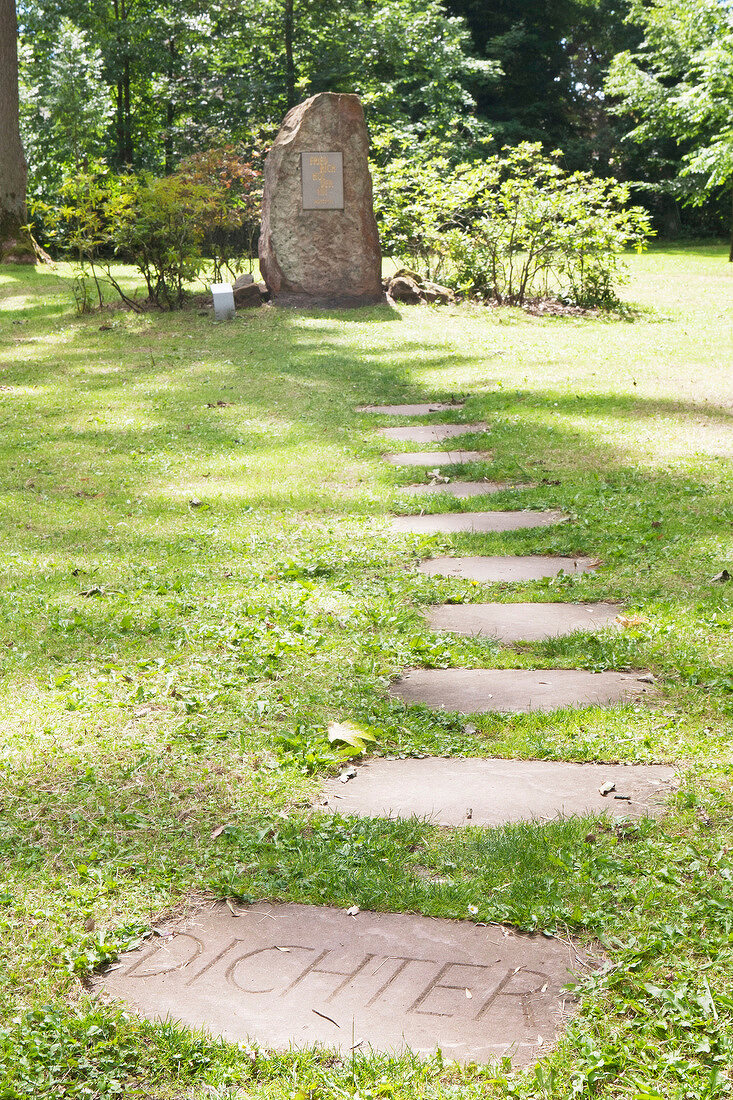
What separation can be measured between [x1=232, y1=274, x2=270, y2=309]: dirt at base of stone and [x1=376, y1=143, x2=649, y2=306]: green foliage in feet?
9.71

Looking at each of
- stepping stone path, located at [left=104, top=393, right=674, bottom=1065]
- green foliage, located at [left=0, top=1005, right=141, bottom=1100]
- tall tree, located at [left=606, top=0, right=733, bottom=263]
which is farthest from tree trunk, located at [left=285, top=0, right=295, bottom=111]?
green foliage, located at [left=0, top=1005, right=141, bottom=1100]

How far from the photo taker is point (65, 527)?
5465 mm

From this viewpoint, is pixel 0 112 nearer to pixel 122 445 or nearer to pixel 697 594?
pixel 122 445

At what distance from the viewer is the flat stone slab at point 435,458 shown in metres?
6.59

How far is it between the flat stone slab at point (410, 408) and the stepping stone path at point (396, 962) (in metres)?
5.55

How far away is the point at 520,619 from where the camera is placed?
3979mm

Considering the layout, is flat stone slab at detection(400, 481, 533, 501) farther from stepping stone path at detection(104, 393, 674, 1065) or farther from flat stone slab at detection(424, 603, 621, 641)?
stepping stone path at detection(104, 393, 674, 1065)

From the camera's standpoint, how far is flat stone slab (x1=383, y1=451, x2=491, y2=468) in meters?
6.59

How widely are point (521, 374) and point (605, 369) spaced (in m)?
0.86

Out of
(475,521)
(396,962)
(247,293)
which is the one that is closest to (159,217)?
(247,293)

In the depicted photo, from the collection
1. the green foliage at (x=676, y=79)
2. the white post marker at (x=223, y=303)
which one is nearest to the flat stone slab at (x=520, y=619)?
the white post marker at (x=223, y=303)

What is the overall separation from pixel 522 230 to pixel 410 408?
6842 millimetres

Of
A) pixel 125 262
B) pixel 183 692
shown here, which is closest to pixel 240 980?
pixel 183 692

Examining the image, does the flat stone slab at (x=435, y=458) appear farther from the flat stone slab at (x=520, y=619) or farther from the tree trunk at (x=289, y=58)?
the tree trunk at (x=289, y=58)
